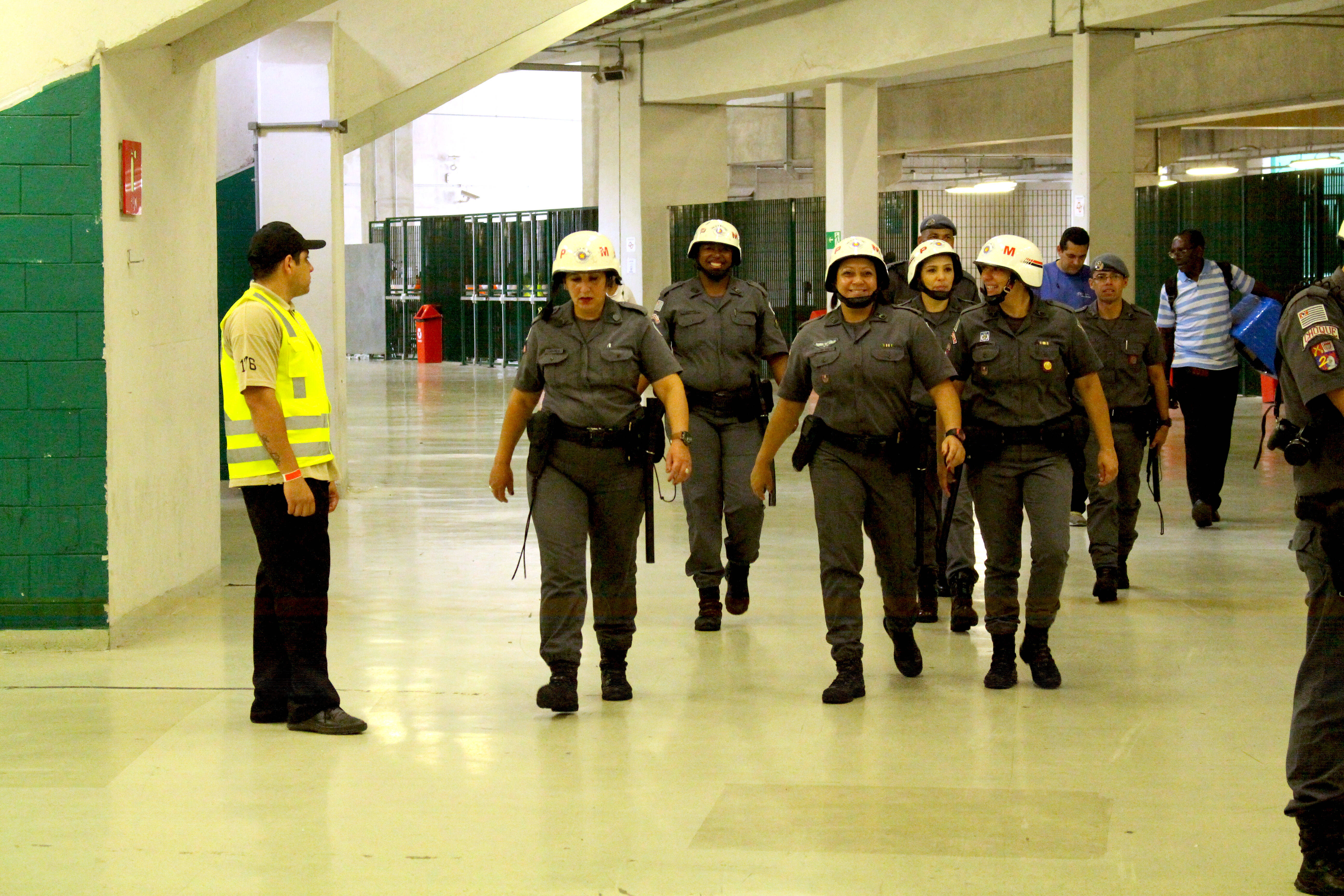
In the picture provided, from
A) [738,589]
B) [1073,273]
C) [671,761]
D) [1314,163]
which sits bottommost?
[671,761]

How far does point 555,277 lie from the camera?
5.48m

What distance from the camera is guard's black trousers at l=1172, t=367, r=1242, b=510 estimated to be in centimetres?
925

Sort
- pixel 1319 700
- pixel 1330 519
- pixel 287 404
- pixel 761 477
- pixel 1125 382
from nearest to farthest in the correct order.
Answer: pixel 1330 519, pixel 1319 700, pixel 287 404, pixel 761 477, pixel 1125 382

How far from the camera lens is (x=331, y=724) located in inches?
201

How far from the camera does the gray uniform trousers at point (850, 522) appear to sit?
17.9ft

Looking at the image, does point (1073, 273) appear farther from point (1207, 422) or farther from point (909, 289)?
point (909, 289)

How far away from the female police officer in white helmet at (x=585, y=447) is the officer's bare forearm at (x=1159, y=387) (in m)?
2.92

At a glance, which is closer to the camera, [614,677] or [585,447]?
[585,447]

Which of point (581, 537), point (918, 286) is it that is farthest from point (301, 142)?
point (581, 537)

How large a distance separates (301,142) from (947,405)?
6.59 m

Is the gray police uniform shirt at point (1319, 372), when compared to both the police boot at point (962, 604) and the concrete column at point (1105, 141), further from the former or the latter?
the concrete column at point (1105, 141)

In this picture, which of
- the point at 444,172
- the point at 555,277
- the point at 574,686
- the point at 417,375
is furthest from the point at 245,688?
the point at 444,172

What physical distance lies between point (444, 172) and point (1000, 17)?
2318 cm

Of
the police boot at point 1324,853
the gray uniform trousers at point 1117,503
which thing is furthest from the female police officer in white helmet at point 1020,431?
the police boot at point 1324,853
